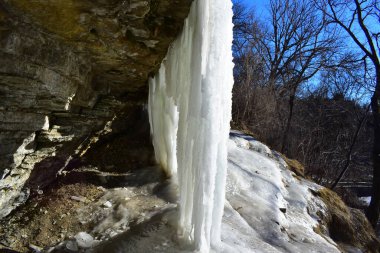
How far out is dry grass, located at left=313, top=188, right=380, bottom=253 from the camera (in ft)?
21.1

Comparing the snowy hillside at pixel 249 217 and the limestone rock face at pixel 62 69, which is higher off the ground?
the limestone rock face at pixel 62 69

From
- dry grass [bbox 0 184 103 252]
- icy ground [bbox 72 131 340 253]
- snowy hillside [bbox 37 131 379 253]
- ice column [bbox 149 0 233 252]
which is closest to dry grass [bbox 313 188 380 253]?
snowy hillside [bbox 37 131 379 253]

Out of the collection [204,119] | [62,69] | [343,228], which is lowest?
[343,228]

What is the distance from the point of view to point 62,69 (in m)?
3.56

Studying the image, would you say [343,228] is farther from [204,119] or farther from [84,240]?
[84,240]

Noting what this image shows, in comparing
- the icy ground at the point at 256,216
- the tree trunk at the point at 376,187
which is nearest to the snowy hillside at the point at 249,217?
the icy ground at the point at 256,216

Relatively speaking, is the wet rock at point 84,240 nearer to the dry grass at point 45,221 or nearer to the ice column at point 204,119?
the dry grass at point 45,221

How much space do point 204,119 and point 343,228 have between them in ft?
16.1

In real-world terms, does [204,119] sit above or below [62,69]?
below

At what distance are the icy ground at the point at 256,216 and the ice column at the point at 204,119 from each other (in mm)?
320

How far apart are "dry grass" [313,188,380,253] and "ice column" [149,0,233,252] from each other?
3221 mm

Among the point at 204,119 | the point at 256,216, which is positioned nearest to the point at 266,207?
the point at 256,216

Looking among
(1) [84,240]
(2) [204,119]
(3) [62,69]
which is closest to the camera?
(2) [204,119]

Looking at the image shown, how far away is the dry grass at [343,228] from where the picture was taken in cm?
643
